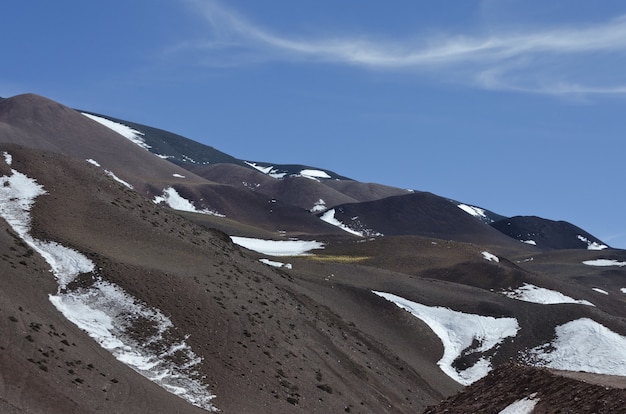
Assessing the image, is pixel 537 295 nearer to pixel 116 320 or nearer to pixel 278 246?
pixel 278 246

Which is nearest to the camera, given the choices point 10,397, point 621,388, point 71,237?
point 621,388

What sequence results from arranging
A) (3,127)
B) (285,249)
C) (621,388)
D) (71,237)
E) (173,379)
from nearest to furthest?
(621,388) < (173,379) < (71,237) < (285,249) < (3,127)

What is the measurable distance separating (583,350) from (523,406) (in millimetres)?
47470

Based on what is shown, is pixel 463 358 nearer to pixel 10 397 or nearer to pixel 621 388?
pixel 10 397

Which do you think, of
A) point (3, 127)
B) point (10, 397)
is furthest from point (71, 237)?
point (3, 127)

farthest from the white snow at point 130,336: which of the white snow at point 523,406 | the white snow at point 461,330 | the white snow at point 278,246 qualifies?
the white snow at point 278,246

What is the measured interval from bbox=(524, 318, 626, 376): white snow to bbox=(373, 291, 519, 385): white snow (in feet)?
11.3

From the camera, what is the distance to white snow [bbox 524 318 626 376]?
6116 centimetres

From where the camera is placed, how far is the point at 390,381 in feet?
161

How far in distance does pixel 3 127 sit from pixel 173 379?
154 meters

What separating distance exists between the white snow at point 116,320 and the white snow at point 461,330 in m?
27.0

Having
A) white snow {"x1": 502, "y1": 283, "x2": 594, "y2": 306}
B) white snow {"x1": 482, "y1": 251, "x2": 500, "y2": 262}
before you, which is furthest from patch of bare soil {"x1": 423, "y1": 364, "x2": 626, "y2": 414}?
white snow {"x1": 482, "y1": 251, "x2": 500, "y2": 262}

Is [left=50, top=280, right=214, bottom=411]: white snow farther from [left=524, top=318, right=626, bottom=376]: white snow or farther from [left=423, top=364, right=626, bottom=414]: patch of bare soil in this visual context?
[left=524, top=318, right=626, bottom=376]: white snow

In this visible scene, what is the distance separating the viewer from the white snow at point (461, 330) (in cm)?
6250
